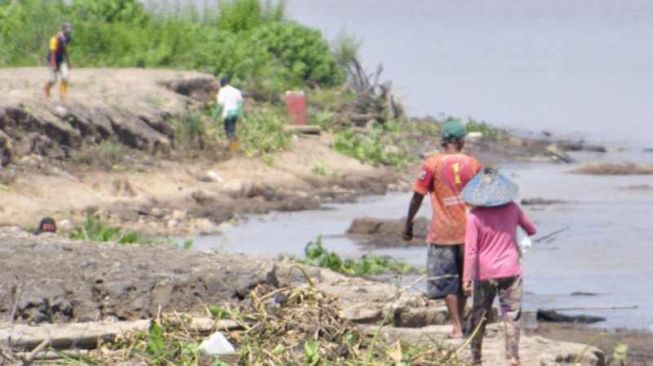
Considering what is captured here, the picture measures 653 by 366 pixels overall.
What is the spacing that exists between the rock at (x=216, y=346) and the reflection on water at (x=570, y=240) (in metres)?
5.53

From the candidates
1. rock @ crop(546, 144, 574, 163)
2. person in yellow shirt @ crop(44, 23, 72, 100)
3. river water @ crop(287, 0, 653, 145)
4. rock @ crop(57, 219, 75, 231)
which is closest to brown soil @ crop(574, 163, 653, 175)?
rock @ crop(546, 144, 574, 163)

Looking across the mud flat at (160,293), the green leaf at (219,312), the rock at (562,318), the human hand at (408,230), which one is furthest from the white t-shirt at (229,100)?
the green leaf at (219,312)

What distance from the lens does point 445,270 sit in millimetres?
11641

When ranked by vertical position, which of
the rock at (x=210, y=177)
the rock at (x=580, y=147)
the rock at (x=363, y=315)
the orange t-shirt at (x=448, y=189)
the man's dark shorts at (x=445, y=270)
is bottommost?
the rock at (x=580, y=147)

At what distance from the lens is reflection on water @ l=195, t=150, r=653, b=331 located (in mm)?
16734

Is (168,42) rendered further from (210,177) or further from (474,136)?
(210,177)

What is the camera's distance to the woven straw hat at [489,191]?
1065 cm

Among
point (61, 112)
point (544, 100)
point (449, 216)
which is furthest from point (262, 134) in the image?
point (544, 100)

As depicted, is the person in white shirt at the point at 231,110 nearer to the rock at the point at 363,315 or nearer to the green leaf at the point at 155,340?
the rock at the point at 363,315

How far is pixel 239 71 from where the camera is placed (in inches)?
1294

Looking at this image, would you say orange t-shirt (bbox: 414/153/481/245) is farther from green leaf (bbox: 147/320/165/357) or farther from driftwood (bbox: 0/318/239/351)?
green leaf (bbox: 147/320/165/357)

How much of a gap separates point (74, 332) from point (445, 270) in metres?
2.54

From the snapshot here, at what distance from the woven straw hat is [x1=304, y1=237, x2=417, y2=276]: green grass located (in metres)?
5.41

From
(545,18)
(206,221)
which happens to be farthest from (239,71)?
(545,18)
